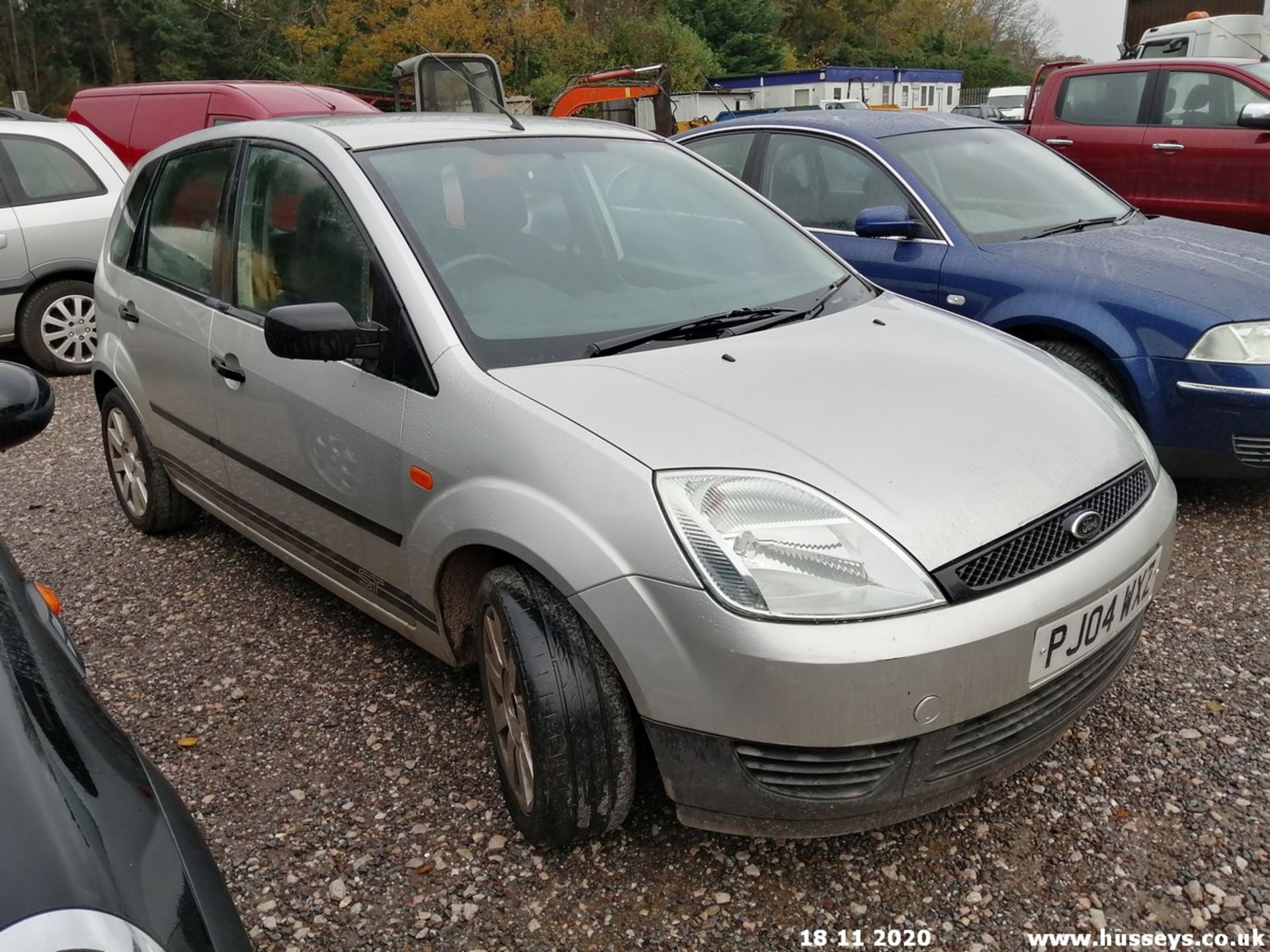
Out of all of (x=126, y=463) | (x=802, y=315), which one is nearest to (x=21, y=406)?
(x=802, y=315)

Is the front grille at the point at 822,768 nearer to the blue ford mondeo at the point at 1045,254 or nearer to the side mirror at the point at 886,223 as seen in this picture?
the blue ford mondeo at the point at 1045,254

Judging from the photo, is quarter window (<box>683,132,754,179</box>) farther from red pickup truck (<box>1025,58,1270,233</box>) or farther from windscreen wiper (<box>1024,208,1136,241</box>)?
red pickup truck (<box>1025,58,1270,233</box>)

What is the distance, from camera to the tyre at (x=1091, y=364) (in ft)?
14.1

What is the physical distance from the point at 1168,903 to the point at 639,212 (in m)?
2.28

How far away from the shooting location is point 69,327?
7.70 m

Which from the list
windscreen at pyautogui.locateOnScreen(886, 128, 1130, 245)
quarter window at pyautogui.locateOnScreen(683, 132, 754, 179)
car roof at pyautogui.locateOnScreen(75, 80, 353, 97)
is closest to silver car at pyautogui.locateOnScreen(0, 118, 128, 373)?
car roof at pyautogui.locateOnScreen(75, 80, 353, 97)

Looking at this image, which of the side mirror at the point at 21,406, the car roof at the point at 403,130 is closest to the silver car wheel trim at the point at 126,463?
the car roof at the point at 403,130

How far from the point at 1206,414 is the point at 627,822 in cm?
Result: 280

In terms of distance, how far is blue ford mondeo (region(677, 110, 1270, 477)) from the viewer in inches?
160

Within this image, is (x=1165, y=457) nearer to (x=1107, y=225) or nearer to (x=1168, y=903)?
(x=1107, y=225)

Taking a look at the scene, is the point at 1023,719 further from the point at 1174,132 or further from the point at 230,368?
the point at 1174,132

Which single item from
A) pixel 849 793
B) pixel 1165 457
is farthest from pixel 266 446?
pixel 1165 457

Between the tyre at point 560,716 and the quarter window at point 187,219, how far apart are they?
1.91 meters

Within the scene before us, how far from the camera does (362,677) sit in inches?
131
